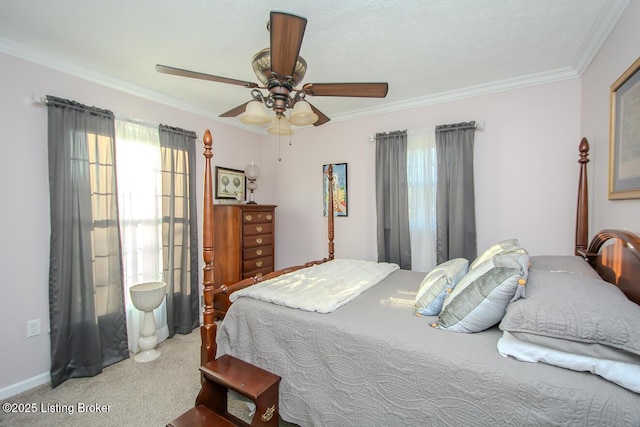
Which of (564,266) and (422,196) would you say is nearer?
(564,266)

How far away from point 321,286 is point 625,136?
209 centimetres

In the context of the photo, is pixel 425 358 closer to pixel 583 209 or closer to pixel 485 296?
pixel 485 296

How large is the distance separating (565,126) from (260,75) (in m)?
2.74

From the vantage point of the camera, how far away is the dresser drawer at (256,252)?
3363 millimetres

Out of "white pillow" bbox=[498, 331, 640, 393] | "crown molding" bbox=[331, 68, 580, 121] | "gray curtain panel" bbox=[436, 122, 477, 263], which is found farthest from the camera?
"gray curtain panel" bbox=[436, 122, 477, 263]

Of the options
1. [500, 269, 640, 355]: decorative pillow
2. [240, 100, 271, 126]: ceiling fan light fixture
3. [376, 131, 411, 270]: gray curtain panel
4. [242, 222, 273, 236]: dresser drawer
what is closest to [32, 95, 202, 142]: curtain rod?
[242, 222, 273, 236]: dresser drawer

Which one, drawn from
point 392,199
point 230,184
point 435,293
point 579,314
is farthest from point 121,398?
point 392,199

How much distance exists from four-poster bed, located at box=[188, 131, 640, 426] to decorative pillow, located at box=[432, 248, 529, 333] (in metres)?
0.06

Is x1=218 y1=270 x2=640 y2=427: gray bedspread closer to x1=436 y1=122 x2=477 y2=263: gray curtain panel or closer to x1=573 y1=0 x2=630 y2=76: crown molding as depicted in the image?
x1=436 y1=122 x2=477 y2=263: gray curtain panel

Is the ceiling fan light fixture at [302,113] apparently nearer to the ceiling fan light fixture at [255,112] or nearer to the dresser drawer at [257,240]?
the ceiling fan light fixture at [255,112]

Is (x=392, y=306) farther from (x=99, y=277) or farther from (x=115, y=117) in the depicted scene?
(x=115, y=117)

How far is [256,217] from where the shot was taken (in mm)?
3533

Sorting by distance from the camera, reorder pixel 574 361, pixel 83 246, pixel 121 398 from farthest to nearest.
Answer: pixel 83 246 → pixel 121 398 → pixel 574 361

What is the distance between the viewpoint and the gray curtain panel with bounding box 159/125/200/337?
9.71 feet
